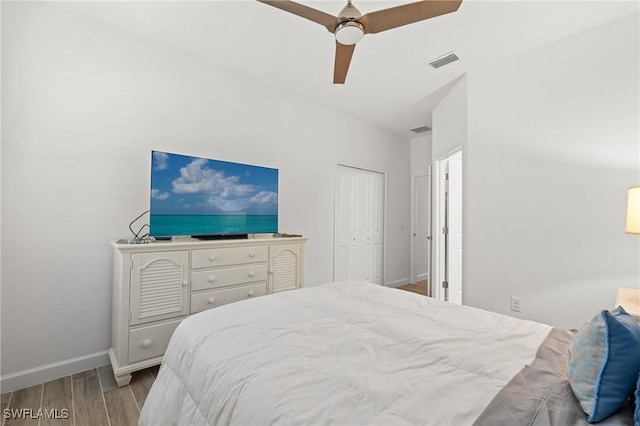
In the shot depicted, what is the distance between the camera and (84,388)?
205cm

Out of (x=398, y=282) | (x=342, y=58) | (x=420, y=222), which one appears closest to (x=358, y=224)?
(x=398, y=282)

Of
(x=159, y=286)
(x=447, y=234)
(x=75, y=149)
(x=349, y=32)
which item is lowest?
(x=159, y=286)

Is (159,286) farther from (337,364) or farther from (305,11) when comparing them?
(305,11)

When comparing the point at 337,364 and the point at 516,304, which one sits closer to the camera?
the point at 337,364

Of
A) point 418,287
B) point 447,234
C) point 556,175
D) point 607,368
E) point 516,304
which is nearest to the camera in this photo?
point 607,368

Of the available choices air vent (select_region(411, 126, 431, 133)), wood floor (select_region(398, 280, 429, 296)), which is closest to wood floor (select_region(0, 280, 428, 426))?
wood floor (select_region(398, 280, 429, 296))

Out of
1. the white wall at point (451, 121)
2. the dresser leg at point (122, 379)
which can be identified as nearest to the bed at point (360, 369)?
the dresser leg at point (122, 379)

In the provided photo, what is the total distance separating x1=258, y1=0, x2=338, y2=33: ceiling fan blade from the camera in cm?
153

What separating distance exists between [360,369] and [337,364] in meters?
0.08

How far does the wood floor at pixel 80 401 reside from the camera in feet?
5.68

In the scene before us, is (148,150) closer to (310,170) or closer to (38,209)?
(38,209)

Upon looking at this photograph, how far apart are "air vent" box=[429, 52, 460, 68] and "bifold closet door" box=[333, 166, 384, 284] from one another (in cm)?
182

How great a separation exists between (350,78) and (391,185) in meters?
2.32

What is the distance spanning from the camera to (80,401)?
191cm
